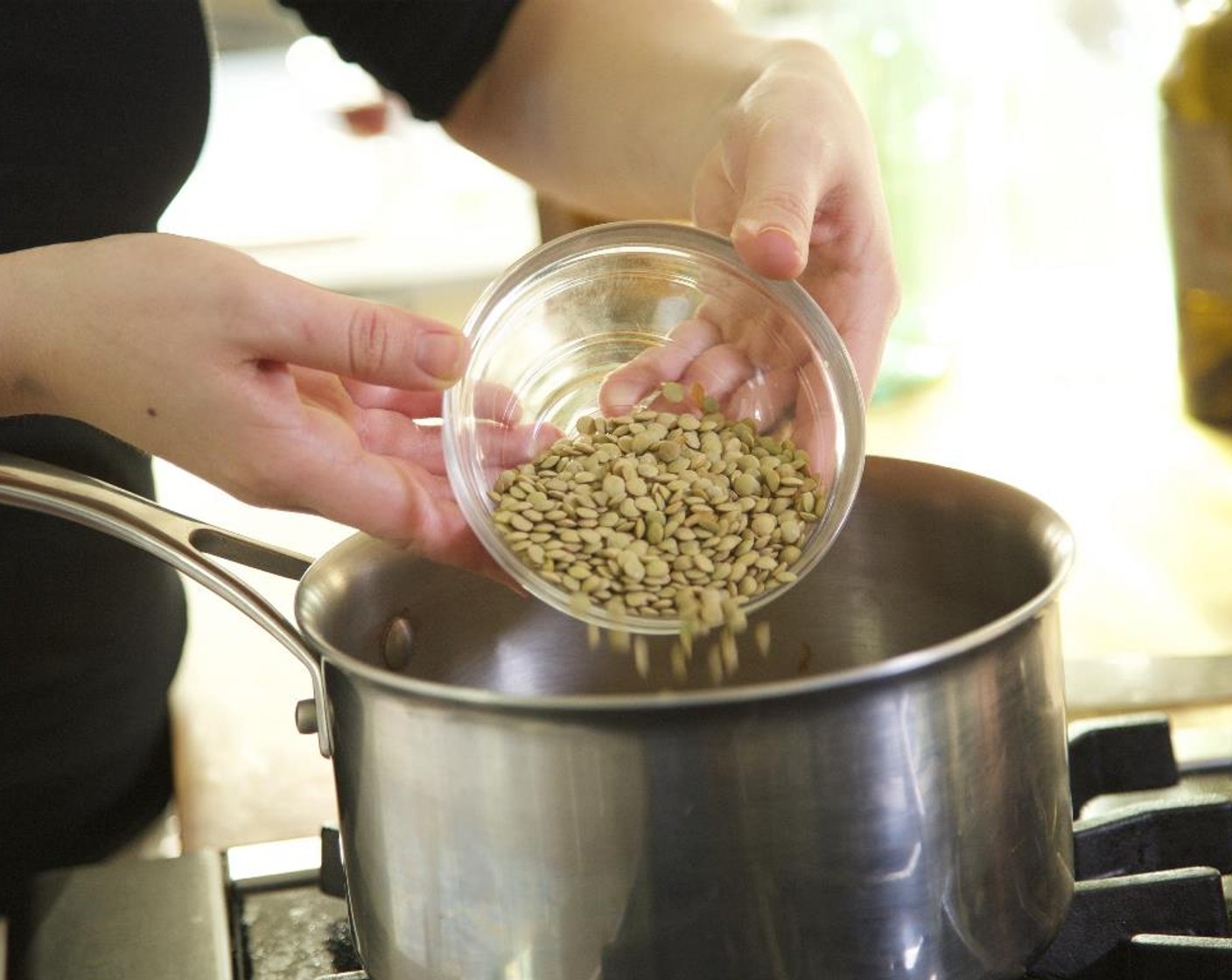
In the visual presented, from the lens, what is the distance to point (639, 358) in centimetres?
67

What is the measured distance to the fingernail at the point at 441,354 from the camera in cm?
52

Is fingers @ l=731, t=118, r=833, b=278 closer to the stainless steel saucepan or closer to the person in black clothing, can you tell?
the person in black clothing

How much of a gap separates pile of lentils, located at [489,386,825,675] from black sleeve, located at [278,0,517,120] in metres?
0.29

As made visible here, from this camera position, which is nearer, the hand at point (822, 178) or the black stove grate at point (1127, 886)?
the black stove grate at point (1127, 886)

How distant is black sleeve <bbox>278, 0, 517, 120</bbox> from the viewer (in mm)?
817

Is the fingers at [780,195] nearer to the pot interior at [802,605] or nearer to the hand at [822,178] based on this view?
the hand at [822,178]

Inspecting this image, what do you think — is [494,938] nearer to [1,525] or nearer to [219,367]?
[219,367]

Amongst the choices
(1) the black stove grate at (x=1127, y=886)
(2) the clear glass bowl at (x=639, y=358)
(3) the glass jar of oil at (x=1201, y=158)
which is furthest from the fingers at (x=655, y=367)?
(3) the glass jar of oil at (x=1201, y=158)

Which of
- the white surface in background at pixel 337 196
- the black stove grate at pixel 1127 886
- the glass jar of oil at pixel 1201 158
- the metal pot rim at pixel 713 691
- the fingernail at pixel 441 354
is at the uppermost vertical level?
the white surface in background at pixel 337 196

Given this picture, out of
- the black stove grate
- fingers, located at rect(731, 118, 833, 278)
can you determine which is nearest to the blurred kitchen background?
the black stove grate

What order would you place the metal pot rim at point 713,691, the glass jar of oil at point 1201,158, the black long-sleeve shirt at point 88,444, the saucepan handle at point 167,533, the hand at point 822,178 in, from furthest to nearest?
the glass jar of oil at point 1201,158 → the black long-sleeve shirt at point 88,444 → the hand at point 822,178 → the saucepan handle at point 167,533 → the metal pot rim at point 713,691

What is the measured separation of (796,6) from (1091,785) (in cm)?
85

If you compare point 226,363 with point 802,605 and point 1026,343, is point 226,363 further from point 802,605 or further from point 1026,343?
point 1026,343

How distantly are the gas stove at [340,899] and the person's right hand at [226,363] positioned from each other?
0.54 feet
